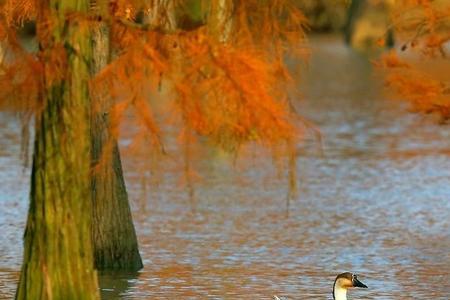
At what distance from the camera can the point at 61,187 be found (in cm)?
1128

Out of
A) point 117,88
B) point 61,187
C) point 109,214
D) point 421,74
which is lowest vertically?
point 109,214

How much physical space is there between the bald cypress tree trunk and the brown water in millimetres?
1367

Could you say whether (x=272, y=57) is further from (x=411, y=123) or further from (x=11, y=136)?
(x=411, y=123)

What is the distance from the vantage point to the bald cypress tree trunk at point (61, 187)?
11266mm

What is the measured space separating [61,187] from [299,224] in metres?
7.84

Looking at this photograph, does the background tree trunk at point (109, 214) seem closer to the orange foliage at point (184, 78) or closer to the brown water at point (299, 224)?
the brown water at point (299, 224)

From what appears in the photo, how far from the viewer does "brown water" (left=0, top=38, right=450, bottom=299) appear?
47.6 feet

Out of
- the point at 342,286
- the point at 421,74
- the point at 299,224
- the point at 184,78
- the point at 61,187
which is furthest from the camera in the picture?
the point at 299,224

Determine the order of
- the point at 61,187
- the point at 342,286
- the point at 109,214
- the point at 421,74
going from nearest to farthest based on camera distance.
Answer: the point at 61,187 → the point at 342,286 → the point at 421,74 → the point at 109,214

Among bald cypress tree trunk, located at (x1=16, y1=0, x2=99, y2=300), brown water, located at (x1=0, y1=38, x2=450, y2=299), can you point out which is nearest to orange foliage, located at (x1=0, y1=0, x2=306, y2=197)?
bald cypress tree trunk, located at (x1=16, y1=0, x2=99, y2=300)

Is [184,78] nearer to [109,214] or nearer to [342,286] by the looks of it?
[342,286]

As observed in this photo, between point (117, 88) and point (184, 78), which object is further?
point (117, 88)

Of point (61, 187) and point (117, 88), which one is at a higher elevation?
point (117, 88)

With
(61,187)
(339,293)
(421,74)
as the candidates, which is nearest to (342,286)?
(339,293)
